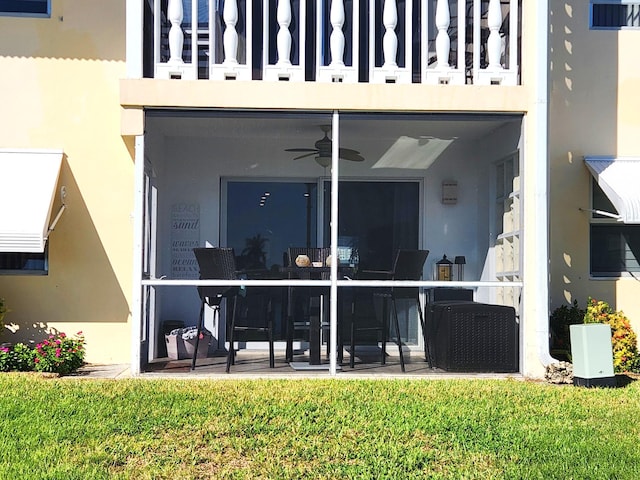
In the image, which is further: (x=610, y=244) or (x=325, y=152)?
(x=610, y=244)

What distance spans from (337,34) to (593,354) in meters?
4.49

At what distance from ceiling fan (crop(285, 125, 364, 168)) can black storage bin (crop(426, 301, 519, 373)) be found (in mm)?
2315

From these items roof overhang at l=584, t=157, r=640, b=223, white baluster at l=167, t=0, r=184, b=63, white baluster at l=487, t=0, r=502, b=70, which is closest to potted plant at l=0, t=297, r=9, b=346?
white baluster at l=167, t=0, r=184, b=63

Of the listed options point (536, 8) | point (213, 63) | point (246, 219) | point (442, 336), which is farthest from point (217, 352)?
point (536, 8)

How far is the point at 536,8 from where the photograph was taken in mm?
9164

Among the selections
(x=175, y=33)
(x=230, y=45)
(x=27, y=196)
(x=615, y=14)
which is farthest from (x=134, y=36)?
(x=615, y=14)

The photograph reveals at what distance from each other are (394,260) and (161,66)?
3.52 metres

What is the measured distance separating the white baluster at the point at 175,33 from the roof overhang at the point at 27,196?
216 cm

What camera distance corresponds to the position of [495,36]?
30.8 feet

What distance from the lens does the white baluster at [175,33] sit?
9.20 m

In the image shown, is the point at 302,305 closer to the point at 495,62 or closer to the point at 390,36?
the point at 390,36

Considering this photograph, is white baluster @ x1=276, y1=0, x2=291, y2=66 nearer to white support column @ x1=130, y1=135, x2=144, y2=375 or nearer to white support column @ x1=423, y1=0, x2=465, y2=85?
white support column @ x1=423, y1=0, x2=465, y2=85

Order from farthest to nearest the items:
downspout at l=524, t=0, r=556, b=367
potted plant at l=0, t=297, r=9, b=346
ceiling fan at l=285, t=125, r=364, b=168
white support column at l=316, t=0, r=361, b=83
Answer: ceiling fan at l=285, t=125, r=364, b=168 < potted plant at l=0, t=297, r=9, b=346 < white support column at l=316, t=0, r=361, b=83 < downspout at l=524, t=0, r=556, b=367

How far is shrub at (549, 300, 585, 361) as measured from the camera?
10211 mm
